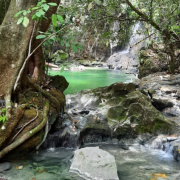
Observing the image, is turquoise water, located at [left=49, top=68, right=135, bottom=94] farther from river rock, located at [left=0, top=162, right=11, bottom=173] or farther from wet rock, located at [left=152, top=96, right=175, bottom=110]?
river rock, located at [left=0, top=162, right=11, bottom=173]

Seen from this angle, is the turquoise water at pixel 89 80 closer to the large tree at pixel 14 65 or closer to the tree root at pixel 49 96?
the tree root at pixel 49 96

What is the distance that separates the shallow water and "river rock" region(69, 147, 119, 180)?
0.58ft

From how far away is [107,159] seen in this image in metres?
3.33

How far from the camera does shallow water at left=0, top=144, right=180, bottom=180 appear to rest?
3.36 meters

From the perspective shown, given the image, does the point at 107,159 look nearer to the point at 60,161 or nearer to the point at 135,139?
the point at 60,161

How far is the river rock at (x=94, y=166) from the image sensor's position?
10.4 feet

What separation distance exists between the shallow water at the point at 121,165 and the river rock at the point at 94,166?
0.18 metres

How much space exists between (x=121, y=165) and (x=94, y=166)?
2.77 feet

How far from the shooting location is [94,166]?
10.6ft

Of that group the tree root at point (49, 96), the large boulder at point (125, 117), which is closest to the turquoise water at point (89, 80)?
the large boulder at point (125, 117)

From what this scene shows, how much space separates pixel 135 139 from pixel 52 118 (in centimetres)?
213

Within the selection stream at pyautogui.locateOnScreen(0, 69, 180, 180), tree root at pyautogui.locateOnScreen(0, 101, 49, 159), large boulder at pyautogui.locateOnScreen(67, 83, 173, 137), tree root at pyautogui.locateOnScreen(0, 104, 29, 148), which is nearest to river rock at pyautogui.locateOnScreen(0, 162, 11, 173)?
stream at pyautogui.locateOnScreen(0, 69, 180, 180)

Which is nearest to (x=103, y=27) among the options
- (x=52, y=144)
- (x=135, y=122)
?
(x=135, y=122)

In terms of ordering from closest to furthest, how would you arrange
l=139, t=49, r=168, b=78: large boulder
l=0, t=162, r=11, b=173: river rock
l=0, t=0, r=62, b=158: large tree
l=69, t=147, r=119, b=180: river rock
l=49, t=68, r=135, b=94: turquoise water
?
l=69, t=147, r=119, b=180: river rock
l=0, t=162, r=11, b=173: river rock
l=0, t=0, r=62, b=158: large tree
l=139, t=49, r=168, b=78: large boulder
l=49, t=68, r=135, b=94: turquoise water
